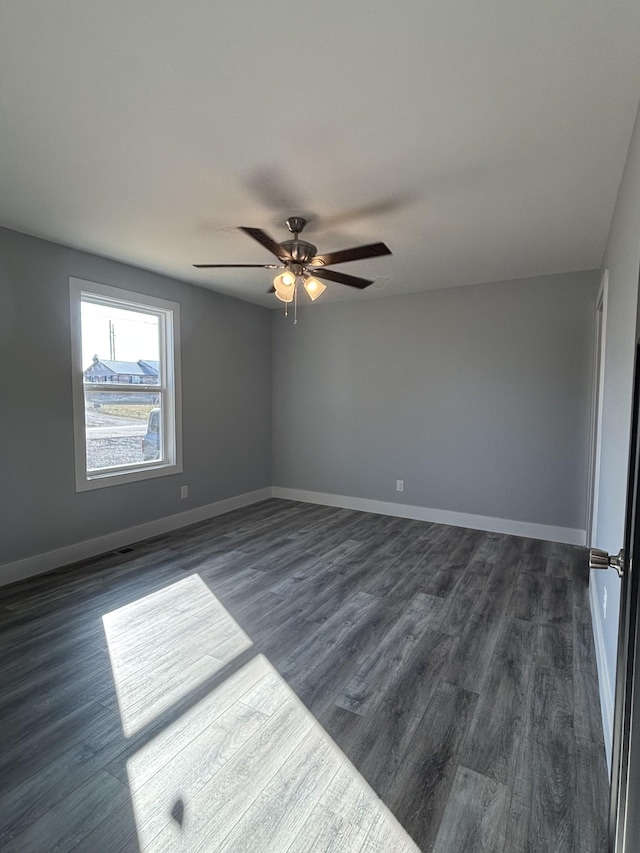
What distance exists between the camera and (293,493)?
18.5 ft

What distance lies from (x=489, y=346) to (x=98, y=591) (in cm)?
402

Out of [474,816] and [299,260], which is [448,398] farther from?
[474,816]

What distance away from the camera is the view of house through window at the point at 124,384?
359cm

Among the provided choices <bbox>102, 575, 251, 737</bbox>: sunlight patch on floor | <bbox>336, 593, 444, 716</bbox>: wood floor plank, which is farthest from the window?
<bbox>336, 593, 444, 716</bbox>: wood floor plank

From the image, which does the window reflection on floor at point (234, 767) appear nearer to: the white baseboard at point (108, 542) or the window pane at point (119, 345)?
the white baseboard at point (108, 542)

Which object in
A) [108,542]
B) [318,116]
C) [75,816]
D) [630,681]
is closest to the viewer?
[630,681]

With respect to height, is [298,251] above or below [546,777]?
above

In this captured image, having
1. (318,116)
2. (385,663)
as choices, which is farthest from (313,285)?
(385,663)

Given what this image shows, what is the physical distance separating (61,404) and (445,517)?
379 centimetres

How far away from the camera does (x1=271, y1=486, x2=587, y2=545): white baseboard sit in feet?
13.2

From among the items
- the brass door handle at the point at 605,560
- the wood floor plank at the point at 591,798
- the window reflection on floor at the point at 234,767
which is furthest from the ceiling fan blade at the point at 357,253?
the wood floor plank at the point at 591,798

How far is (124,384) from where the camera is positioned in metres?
3.87

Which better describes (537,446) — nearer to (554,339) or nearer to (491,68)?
(554,339)

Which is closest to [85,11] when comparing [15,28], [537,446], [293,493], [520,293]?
[15,28]
